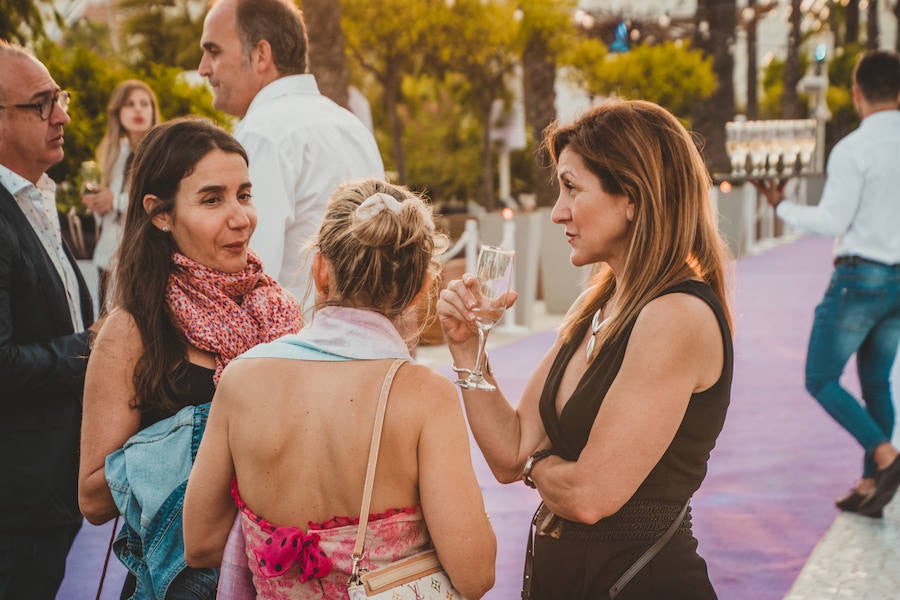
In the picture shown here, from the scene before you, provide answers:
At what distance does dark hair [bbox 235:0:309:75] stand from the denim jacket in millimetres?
1784

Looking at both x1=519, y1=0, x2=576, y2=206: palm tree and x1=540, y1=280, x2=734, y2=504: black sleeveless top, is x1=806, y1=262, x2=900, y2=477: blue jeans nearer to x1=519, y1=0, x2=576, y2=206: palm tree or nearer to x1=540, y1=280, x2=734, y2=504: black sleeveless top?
x1=540, y1=280, x2=734, y2=504: black sleeveless top

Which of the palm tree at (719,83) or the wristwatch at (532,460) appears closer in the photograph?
the wristwatch at (532,460)

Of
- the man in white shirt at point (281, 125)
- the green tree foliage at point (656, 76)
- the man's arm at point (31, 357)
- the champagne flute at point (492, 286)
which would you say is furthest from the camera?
the green tree foliage at point (656, 76)

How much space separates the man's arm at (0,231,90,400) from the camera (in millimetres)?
2785

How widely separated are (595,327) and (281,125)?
1.56 m

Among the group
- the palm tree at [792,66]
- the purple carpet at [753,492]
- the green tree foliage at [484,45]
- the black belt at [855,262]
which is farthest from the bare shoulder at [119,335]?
the palm tree at [792,66]

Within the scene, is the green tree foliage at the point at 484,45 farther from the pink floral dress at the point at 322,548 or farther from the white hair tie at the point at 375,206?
the pink floral dress at the point at 322,548

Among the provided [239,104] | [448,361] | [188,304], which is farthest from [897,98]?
[448,361]

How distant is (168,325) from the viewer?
250 cm

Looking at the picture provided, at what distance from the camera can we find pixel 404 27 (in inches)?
687

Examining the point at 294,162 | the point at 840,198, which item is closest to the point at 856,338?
the point at 840,198

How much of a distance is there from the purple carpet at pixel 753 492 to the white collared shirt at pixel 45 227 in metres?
1.87

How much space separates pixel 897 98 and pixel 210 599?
4.51m

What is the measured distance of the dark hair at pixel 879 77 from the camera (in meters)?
5.49
